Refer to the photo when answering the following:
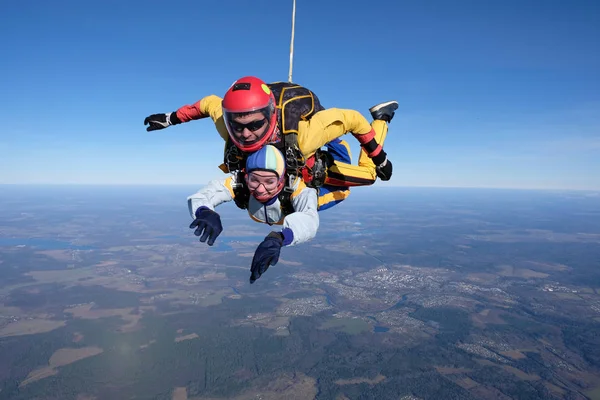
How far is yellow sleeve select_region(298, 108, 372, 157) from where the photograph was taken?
12.7ft

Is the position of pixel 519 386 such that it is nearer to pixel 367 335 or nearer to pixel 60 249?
pixel 367 335

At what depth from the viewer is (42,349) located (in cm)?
9019

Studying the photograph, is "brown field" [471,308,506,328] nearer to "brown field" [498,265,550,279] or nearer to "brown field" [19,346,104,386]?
"brown field" [498,265,550,279]

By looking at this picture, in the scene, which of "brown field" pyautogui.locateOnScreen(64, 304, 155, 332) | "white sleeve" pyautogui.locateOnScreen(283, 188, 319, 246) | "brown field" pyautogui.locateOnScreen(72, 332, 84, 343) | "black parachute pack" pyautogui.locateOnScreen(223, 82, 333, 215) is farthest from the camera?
"brown field" pyautogui.locateOnScreen(64, 304, 155, 332)

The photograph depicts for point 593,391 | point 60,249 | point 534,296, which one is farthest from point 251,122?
point 60,249

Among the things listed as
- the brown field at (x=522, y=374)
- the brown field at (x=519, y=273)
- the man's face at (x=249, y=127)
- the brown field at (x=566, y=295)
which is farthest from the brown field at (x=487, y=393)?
the man's face at (x=249, y=127)

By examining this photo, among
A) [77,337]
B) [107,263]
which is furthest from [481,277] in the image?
[107,263]

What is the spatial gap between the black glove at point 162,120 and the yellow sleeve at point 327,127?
5.92 feet

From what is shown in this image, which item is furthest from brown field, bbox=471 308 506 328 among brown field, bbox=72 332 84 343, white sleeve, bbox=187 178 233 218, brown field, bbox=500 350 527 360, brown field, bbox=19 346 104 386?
white sleeve, bbox=187 178 233 218

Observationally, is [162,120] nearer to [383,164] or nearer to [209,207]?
[209,207]

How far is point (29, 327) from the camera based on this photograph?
102 m

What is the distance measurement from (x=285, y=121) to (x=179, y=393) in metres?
91.0

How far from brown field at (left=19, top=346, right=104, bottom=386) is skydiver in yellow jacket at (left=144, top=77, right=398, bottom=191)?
103 metres

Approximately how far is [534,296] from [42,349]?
160 meters
